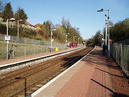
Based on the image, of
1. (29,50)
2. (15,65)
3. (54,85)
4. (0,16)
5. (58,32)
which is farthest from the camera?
(58,32)

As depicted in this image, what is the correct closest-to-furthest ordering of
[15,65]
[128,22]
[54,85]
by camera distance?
[54,85] < [15,65] < [128,22]

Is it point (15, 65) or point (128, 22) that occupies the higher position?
point (128, 22)

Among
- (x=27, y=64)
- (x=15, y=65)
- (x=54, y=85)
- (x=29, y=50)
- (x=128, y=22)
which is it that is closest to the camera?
(x=54, y=85)

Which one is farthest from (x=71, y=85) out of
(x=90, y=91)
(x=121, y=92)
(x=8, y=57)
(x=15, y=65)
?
(x=8, y=57)

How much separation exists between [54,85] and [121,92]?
11.1ft

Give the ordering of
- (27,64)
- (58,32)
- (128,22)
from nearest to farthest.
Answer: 1. (27,64)
2. (128,22)
3. (58,32)

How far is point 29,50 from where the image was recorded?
4269cm

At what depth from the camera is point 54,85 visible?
12891 mm

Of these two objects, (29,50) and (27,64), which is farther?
(29,50)

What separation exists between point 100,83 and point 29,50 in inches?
1193

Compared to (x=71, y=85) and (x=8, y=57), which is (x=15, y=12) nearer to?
(x=8, y=57)

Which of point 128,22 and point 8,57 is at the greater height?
point 128,22

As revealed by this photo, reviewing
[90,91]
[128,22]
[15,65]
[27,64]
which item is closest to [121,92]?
[90,91]

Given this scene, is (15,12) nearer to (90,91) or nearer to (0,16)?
(0,16)
